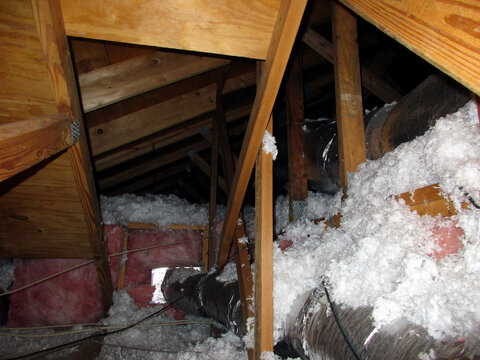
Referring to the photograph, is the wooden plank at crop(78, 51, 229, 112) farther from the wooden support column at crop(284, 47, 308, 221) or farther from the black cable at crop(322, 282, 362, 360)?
the black cable at crop(322, 282, 362, 360)

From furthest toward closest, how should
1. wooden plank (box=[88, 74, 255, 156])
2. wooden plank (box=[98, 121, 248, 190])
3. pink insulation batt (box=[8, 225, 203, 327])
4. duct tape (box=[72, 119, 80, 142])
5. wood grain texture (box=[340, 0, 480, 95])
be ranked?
wooden plank (box=[98, 121, 248, 190])
pink insulation batt (box=[8, 225, 203, 327])
wooden plank (box=[88, 74, 255, 156])
duct tape (box=[72, 119, 80, 142])
wood grain texture (box=[340, 0, 480, 95])

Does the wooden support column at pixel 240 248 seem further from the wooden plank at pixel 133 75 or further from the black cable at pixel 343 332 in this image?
the black cable at pixel 343 332

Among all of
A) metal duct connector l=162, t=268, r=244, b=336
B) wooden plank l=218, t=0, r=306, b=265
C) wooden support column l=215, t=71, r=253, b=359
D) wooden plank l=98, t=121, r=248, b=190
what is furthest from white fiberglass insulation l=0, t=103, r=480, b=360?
wooden plank l=98, t=121, r=248, b=190

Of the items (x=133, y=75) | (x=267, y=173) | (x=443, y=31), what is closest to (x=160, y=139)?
(x=133, y=75)

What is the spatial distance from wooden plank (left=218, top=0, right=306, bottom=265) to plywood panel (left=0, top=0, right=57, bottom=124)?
2.57ft

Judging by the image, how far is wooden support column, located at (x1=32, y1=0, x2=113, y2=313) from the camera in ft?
3.56

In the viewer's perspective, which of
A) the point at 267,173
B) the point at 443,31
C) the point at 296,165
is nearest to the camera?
the point at 443,31

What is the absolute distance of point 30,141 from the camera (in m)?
0.99

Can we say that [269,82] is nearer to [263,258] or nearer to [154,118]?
[263,258]

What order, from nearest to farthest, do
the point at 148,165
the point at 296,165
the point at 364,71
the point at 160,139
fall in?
the point at 296,165 → the point at 364,71 → the point at 160,139 → the point at 148,165

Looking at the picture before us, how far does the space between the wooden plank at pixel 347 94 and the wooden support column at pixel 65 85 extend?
1.14m

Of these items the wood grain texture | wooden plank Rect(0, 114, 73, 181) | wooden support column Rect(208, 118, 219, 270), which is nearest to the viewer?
the wood grain texture

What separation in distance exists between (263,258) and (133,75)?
4.31 ft

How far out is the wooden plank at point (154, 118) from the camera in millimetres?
2383
